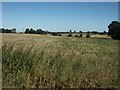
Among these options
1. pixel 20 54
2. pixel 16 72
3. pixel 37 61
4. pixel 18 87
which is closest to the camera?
pixel 18 87

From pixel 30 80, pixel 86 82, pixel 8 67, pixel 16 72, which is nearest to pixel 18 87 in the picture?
pixel 30 80

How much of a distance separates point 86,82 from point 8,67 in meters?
3.12

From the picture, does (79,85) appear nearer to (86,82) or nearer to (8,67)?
(86,82)

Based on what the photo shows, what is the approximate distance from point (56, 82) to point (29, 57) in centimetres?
209

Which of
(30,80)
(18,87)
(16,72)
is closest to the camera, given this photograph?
(18,87)

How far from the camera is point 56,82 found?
28.6 feet

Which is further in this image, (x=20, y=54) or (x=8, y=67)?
(x=20, y=54)

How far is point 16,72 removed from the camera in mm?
9156

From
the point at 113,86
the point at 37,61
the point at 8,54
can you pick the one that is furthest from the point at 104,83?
the point at 8,54

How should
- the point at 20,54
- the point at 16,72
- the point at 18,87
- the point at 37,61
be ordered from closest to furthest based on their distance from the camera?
the point at 18,87 < the point at 16,72 < the point at 37,61 < the point at 20,54

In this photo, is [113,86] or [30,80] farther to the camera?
[113,86]

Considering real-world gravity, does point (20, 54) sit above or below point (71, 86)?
above

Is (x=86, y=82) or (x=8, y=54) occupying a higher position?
(x=8, y=54)

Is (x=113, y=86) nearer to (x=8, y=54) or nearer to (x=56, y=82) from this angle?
→ (x=56, y=82)
